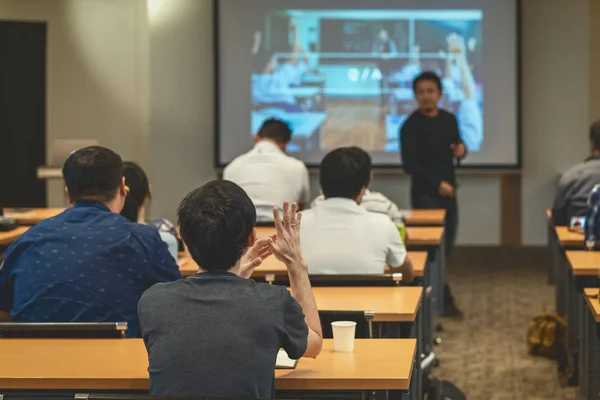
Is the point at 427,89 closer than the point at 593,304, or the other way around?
the point at 593,304

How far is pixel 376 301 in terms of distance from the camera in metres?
3.55

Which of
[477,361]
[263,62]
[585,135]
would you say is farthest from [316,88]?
[477,361]

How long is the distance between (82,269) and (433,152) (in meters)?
4.53

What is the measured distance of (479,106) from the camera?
32.0 ft

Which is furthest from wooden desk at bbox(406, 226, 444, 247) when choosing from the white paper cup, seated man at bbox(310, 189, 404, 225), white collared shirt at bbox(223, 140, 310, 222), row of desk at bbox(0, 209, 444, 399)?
the white paper cup

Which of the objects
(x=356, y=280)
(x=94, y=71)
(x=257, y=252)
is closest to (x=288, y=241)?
(x=257, y=252)

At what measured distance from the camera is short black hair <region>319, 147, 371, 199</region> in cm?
415

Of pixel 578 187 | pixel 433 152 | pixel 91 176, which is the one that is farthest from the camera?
pixel 433 152

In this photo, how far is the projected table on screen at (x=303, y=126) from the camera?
9.93 metres

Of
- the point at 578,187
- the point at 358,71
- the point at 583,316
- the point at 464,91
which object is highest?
the point at 358,71

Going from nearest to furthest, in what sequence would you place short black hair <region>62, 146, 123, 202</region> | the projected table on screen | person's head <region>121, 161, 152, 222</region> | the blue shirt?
the blue shirt → short black hair <region>62, 146, 123, 202</region> → person's head <region>121, 161, 152, 222</region> → the projected table on screen

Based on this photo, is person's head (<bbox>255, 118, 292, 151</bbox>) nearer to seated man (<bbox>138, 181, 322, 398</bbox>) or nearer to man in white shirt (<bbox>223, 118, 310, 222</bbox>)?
man in white shirt (<bbox>223, 118, 310, 222</bbox>)

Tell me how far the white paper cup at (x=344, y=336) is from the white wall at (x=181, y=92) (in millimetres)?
7345

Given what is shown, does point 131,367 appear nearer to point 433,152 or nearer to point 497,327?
point 497,327
